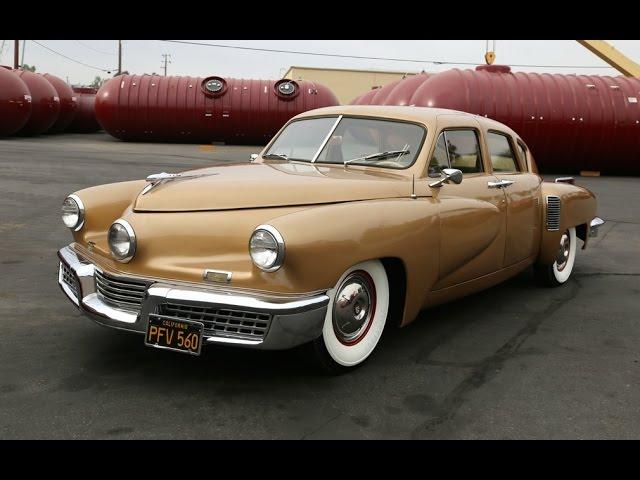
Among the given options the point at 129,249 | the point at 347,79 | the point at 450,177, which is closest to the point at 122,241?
the point at 129,249

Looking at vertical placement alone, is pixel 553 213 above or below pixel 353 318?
above

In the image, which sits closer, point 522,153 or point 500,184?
point 500,184

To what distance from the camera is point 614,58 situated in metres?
29.2

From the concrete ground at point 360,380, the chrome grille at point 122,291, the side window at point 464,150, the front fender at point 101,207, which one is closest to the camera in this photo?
the concrete ground at point 360,380

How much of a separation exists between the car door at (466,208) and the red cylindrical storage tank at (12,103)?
21646mm

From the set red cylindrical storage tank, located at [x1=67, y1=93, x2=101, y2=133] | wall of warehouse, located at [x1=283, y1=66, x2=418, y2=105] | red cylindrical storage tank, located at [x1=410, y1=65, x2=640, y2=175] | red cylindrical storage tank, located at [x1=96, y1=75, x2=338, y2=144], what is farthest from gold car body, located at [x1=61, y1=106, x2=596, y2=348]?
wall of warehouse, located at [x1=283, y1=66, x2=418, y2=105]

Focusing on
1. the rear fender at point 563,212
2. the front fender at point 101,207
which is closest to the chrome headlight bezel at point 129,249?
the front fender at point 101,207

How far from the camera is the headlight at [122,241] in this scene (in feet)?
10.8

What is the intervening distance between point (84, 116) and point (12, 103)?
9364 millimetres

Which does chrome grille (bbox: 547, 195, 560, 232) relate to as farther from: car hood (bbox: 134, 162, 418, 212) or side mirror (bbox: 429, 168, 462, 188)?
car hood (bbox: 134, 162, 418, 212)

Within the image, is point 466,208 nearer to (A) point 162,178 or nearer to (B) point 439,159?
(B) point 439,159

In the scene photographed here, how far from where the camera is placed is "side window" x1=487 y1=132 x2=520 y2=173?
4.98 m

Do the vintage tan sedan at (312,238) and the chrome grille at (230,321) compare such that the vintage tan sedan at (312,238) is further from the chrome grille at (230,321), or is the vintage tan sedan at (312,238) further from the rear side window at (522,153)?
the rear side window at (522,153)

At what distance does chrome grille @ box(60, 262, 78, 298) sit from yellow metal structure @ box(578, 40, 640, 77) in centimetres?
2990
